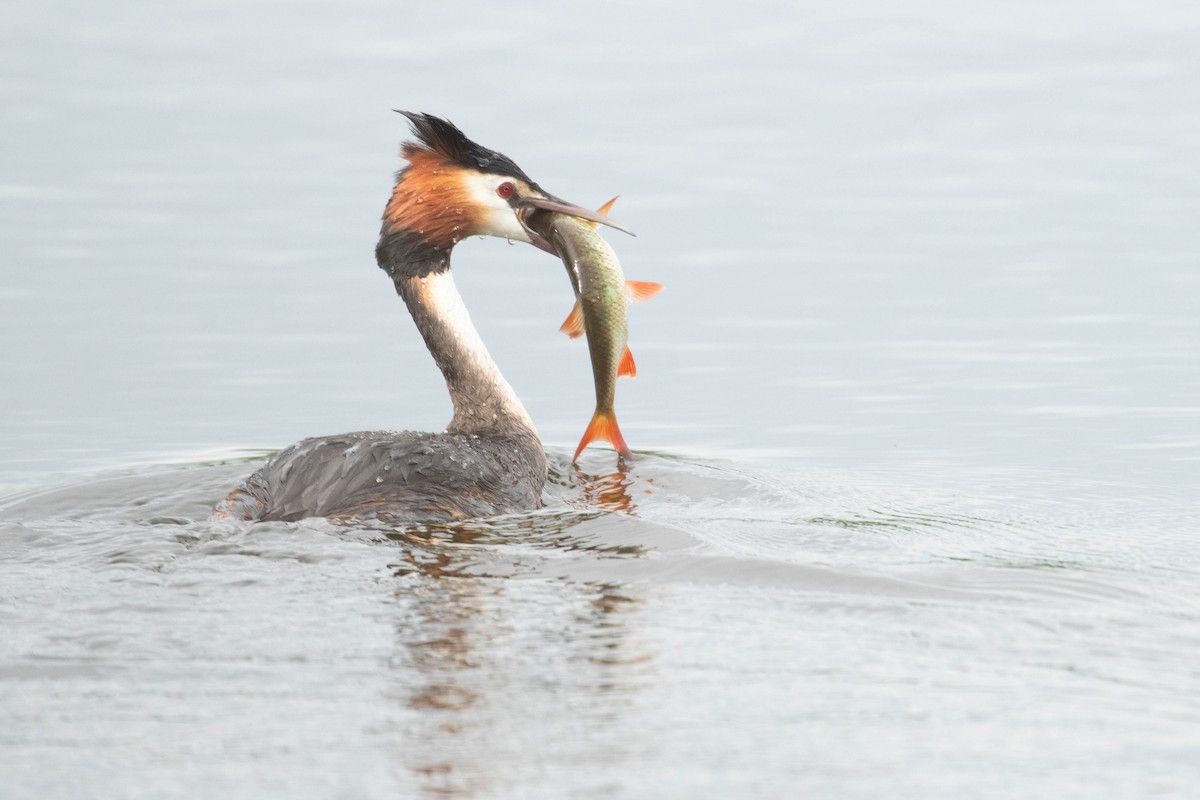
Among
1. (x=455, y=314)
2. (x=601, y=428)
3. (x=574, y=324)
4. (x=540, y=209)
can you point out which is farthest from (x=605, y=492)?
(x=540, y=209)

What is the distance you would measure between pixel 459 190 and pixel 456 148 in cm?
20

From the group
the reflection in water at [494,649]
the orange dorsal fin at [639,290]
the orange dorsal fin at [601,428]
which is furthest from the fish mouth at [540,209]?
the reflection in water at [494,649]

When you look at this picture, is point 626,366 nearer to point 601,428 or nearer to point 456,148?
point 601,428

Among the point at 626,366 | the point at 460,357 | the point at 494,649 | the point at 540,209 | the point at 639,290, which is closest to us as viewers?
the point at 494,649

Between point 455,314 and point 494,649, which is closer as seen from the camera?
point 494,649

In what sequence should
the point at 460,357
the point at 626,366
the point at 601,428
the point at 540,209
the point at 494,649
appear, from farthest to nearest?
the point at 460,357
the point at 626,366
the point at 540,209
the point at 601,428
the point at 494,649

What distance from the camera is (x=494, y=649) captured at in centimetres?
507

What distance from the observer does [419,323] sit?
8.63 meters

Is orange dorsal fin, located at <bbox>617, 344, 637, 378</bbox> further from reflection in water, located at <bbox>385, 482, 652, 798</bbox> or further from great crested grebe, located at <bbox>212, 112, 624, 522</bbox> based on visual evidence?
reflection in water, located at <bbox>385, 482, 652, 798</bbox>

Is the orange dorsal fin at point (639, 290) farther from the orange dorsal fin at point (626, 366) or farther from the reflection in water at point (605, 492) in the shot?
the reflection in water at point (605, 492)

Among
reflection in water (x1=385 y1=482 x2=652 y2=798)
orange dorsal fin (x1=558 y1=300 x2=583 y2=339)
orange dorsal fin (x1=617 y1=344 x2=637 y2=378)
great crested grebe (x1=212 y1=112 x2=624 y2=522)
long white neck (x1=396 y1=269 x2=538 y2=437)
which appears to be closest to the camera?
reflection in water (x1=385 y1=482 x2=652 y2=798)

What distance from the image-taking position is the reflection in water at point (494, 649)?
4262 mm

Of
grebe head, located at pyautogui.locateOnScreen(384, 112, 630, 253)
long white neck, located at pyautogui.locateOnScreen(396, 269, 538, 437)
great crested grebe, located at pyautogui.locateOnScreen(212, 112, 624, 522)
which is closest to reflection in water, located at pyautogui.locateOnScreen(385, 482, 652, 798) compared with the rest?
great crested grebe, located at pyautogui.locateOnScreen(212, 112, 624, 522)

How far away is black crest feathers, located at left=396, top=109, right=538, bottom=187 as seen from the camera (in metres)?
8.28
